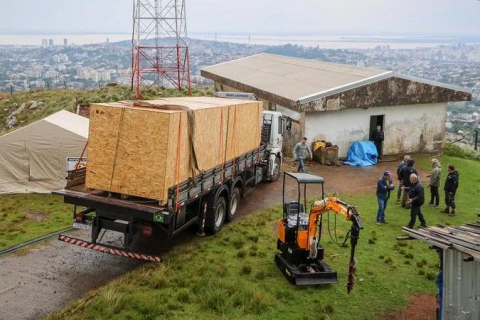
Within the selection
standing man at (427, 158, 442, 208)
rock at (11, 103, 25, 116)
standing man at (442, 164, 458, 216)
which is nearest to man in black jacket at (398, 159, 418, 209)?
standing man at (427, 158, 442, 208)

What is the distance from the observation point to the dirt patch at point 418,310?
33.3 ft

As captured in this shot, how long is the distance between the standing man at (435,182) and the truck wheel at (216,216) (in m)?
7.71

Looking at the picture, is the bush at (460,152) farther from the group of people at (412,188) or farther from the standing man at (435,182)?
the standing man at (435,182)

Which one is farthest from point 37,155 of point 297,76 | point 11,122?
point 11,122

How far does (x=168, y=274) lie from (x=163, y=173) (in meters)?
2.28

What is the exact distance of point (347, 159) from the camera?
24.7 m

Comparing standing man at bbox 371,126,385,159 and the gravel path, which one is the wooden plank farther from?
standing man at bbox 371,126,385,159

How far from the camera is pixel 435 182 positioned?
17.4m

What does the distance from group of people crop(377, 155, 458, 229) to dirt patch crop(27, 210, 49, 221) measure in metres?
10.6

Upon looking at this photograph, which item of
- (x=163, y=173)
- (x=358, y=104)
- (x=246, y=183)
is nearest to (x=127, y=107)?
(x=163, y=173)

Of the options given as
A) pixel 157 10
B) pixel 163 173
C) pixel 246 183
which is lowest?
pixel 246 183

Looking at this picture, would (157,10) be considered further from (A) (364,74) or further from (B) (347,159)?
(B) (347,159)

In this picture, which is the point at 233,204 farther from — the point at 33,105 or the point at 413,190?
the point at 33,105

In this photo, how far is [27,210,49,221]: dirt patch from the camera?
15590 millimetres
